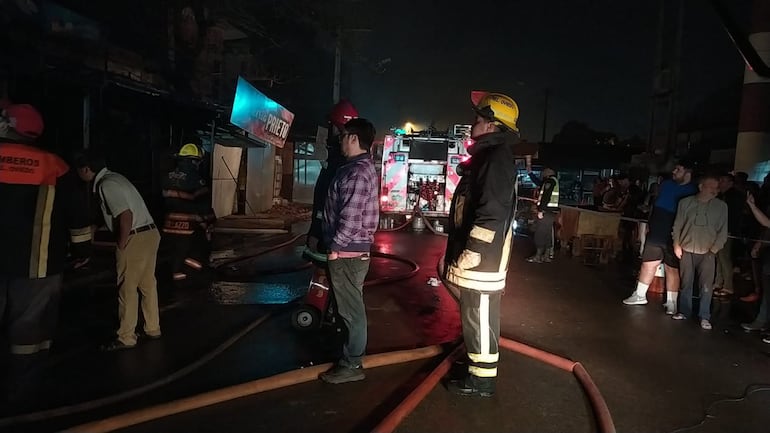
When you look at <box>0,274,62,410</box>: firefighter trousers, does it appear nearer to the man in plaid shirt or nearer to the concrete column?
the man in plaid shirt

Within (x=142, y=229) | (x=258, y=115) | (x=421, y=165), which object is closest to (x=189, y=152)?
(x=142, y=229)

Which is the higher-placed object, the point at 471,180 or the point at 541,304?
the point at 471,180

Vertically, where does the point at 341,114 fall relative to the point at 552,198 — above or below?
above

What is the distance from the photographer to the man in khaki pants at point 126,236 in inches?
170

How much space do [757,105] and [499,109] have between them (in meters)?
15.5

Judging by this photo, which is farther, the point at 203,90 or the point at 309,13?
the point at 309,13

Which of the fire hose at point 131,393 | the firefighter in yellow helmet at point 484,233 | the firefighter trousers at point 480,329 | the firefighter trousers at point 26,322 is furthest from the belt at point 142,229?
the firefighter trousers at point 480,329

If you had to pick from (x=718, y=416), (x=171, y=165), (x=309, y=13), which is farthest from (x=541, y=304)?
(x=309, y=13)

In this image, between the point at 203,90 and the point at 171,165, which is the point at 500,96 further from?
the point at 203,90

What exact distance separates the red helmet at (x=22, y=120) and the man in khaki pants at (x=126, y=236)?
1.61 feet

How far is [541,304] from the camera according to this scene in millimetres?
6887

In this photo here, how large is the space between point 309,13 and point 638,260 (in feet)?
39.7

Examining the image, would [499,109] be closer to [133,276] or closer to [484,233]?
[484,233]

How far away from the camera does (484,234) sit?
3.65 m
